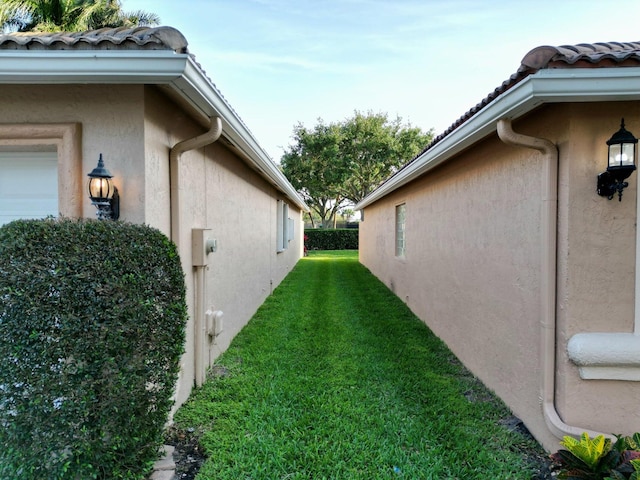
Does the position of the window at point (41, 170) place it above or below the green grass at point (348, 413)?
above

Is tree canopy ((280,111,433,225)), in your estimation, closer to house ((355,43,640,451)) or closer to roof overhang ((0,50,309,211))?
house ((355,43,640,451))

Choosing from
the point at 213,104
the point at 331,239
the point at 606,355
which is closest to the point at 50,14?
the point at 213,104

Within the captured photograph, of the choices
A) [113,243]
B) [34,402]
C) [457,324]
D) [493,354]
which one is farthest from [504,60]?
[34,402]

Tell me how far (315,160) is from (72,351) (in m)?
31.9

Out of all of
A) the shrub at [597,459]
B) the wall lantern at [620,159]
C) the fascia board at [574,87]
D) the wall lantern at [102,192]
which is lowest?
the shrub at [597,459]

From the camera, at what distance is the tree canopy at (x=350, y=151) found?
3241 centimetres

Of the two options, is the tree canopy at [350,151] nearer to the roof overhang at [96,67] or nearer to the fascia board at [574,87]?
the fascia board at [574,87]

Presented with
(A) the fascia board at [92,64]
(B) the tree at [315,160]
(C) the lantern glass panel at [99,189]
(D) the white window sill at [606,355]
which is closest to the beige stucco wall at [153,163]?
(C) the lantern glass panel at [99,189]

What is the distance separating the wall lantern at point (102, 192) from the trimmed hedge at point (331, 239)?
92.7 feet

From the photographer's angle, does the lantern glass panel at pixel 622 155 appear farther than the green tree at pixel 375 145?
No

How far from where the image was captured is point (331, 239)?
3172 cm

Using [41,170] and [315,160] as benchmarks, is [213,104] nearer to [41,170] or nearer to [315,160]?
[41,170]

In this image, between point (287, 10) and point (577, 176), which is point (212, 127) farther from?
point (287, 10)

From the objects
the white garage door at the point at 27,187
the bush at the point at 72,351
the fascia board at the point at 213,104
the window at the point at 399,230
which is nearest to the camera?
the bush at the point at 72,351
